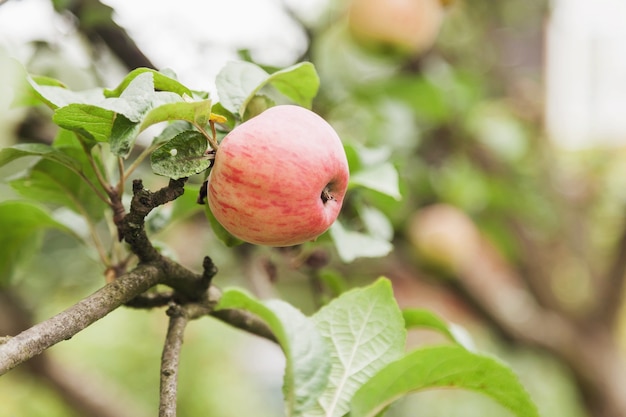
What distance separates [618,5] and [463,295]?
1.37 metres

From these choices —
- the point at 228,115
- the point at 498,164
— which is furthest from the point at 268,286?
the point at 498,164

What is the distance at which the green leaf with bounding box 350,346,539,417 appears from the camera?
42cm

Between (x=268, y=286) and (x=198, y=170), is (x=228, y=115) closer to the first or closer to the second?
(x=198, y=170)

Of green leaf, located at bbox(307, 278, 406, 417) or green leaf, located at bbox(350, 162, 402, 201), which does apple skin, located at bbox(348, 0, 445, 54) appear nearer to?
green leaf, located at bbox(350, 162, 402, 201)

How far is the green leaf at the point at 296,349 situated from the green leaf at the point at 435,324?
158 mm

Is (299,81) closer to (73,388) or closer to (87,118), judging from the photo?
(87,118)

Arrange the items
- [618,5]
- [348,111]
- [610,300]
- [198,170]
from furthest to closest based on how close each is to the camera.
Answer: [618,5] < [610,300] < [348,111] < [198,170]

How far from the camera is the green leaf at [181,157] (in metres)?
0.42

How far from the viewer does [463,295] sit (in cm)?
174

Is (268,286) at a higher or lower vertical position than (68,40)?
lower

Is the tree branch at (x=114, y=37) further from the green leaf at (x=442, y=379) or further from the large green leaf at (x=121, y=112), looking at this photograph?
the green leaf at (x=442, y=379)

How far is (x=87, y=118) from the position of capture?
424 mm

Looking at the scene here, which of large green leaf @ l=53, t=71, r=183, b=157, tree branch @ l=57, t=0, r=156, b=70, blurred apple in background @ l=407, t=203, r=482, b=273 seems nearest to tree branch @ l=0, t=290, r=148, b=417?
tree branch @ l=57, t=0, r=156, b=70

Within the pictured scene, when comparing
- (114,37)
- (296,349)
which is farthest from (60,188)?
(114,37)
